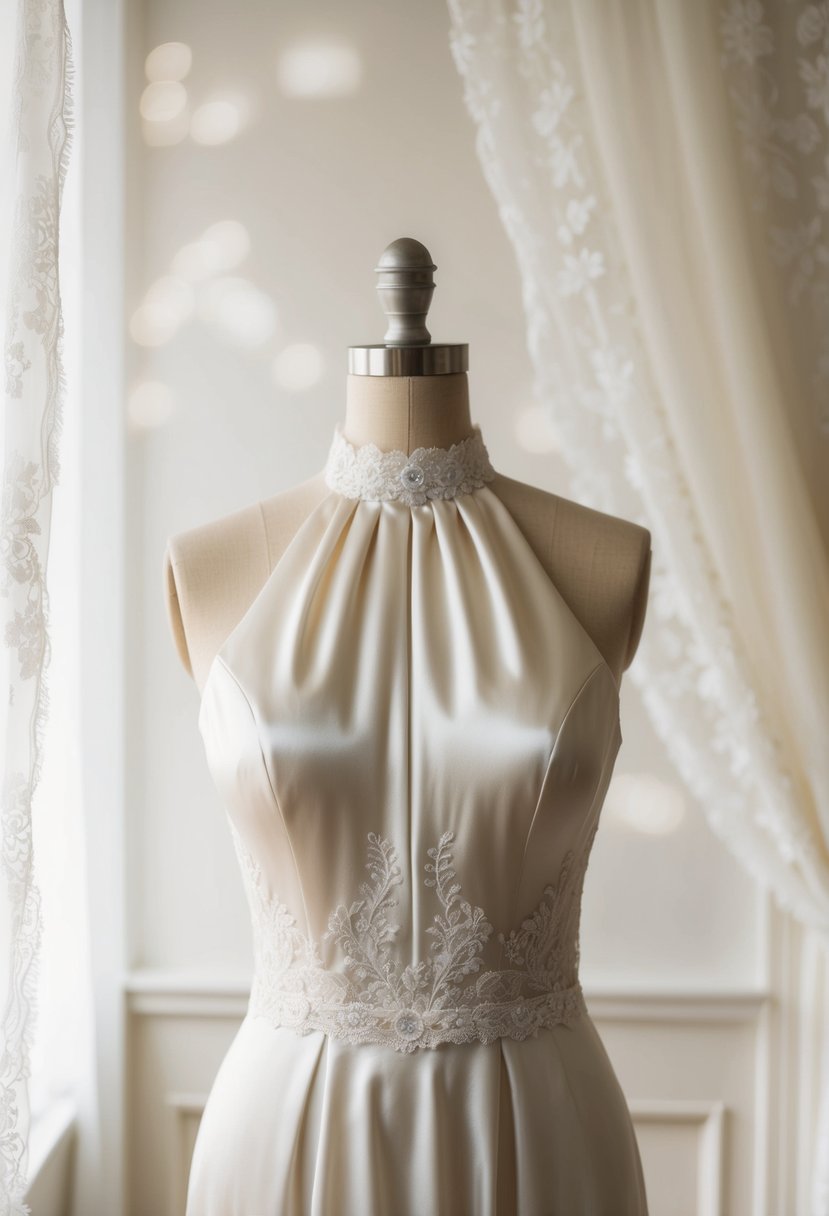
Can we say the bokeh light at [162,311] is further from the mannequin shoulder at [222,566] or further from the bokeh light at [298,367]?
the mannequin shoulder at [222,566]

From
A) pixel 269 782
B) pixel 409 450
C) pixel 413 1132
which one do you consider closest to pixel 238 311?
pixel 409 450

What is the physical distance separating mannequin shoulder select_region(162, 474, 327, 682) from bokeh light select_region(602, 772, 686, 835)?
122cm

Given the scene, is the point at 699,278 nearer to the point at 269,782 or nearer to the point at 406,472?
the point at 406,472

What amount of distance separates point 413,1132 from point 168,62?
6.58ft

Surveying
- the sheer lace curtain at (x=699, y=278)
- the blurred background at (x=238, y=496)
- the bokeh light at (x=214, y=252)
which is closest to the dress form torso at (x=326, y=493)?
the sheer lace curtain at (x=699, y=278)

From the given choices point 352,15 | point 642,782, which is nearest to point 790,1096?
point 642,782

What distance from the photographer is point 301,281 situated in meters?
2.29

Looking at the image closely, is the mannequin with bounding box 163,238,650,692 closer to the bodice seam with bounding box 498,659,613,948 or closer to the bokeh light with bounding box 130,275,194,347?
the bodice seam with bounding box 498,659,613,948

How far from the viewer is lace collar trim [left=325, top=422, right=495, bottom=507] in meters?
1.28

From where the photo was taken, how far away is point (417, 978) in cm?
115

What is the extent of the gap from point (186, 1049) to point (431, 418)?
5.47 feet

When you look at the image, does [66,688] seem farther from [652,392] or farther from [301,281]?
[652,392]

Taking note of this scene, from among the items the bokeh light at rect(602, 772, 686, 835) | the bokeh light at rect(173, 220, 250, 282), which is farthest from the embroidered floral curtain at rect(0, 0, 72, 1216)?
the bokeh light at rect(602, 772, 686, 835)

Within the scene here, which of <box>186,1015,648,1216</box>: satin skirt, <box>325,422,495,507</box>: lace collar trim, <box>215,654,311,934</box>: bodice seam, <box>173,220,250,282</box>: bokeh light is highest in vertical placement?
<box>173,220,250,282</box>: bokeh light
